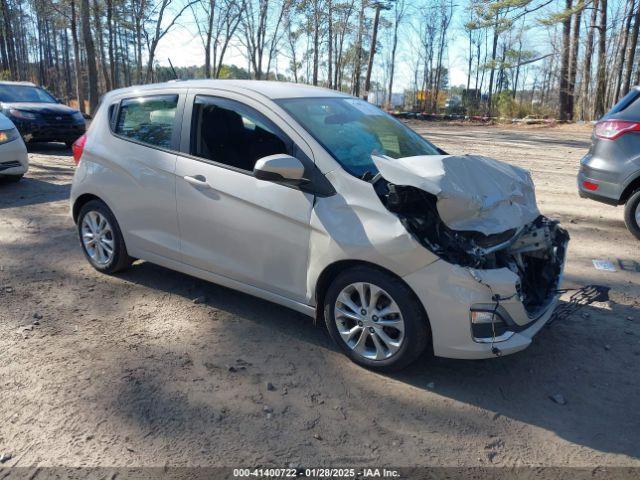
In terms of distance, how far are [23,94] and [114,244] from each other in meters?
12.1

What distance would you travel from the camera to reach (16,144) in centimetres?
891

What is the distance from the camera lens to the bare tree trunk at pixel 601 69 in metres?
26.9

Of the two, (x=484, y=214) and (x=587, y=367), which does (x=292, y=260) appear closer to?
(x=484, y=214)

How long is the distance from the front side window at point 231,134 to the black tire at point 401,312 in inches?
40.3

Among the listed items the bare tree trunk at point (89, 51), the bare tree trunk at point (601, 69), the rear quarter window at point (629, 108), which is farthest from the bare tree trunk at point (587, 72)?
the rear quarter window at point (629, 108)

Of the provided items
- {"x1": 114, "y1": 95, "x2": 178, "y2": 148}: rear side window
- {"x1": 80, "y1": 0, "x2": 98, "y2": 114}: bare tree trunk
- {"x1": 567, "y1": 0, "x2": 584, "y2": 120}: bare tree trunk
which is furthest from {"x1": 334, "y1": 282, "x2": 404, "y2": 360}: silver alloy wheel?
{"x1": 567, "y1": 0, "x2": 584, "y2": 120}: bare tree trunk

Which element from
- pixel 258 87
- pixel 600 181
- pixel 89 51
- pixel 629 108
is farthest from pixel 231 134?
pixel 89 51

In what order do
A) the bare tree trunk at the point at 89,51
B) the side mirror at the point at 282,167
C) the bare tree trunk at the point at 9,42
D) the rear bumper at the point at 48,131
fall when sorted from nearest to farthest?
the side mirror at the point at 282,167 → the rear bumper at the point at 48,131 → the bare tree trunk at the point at 89,51 → the bare tree trunk at the point at 9,42

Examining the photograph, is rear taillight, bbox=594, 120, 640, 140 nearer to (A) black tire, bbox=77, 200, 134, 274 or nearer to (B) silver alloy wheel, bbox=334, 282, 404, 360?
(B) silver alloy wheel, bbox=334, 282, 404, 360


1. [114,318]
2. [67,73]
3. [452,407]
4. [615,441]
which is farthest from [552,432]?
[67,73]

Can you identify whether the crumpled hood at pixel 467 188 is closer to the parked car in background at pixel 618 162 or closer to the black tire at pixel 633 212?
the parked car in background at pixel 618 162

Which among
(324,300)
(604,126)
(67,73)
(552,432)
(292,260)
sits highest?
(67,73)

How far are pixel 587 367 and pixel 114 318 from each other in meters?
3.47

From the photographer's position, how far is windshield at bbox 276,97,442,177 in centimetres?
377
